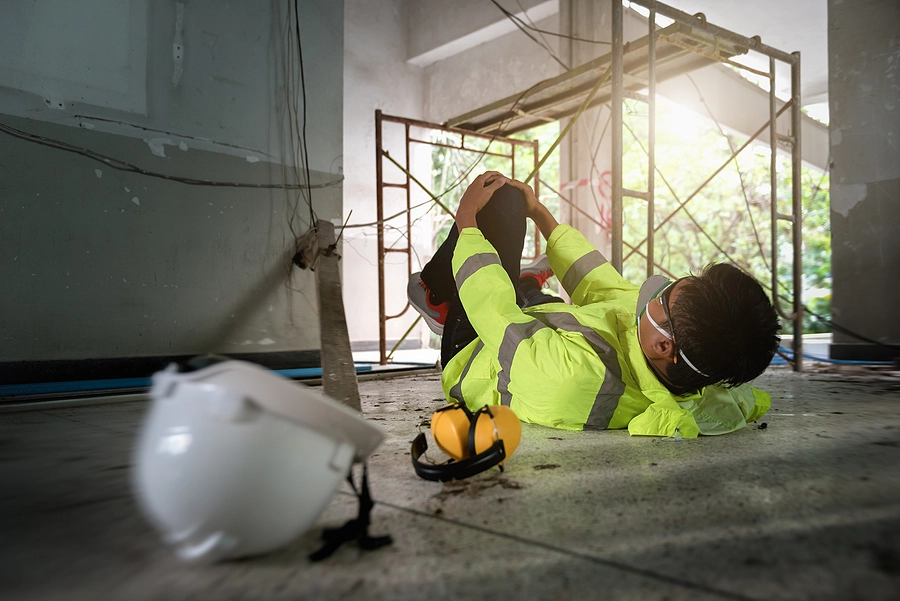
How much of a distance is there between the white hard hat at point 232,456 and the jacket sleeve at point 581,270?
1848 millimetres

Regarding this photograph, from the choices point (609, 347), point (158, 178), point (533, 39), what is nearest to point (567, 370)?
point (609, 347)

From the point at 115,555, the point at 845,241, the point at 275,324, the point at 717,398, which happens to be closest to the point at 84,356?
the point at 275,324

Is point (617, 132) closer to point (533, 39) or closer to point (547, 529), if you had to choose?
point (547, 529)

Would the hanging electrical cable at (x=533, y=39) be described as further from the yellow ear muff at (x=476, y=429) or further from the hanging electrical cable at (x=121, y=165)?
the yellow ear muff at (x=476, y=429)

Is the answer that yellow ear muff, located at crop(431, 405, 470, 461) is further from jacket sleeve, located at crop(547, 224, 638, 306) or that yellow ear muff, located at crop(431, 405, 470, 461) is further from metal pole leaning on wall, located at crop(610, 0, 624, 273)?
metal pole leaning on wall, located at crop(610, 0, 624, 273)

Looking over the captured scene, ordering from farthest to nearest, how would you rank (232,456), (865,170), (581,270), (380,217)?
1. (380,217)
2. (865,170)
3. (581,270)
4. (232,456)

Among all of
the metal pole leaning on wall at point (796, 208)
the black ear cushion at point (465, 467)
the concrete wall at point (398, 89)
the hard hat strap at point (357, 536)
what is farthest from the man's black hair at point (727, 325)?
the concrete wall at point (398, 89)

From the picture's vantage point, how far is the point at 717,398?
85.3 inches

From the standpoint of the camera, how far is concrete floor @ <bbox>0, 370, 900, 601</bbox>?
0.88m

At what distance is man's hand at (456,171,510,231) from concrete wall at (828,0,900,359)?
163 inches

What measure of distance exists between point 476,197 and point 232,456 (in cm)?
170

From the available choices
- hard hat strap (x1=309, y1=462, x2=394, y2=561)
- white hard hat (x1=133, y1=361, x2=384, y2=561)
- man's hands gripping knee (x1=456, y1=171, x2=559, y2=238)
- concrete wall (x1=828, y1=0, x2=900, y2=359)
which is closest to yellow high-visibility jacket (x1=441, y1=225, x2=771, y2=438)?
man's hands gripping knee (x1=456, y1=171, x2=559, y2=238)

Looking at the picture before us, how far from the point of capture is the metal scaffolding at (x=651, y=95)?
381 centimetres

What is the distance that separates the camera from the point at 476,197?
2.35 metres
